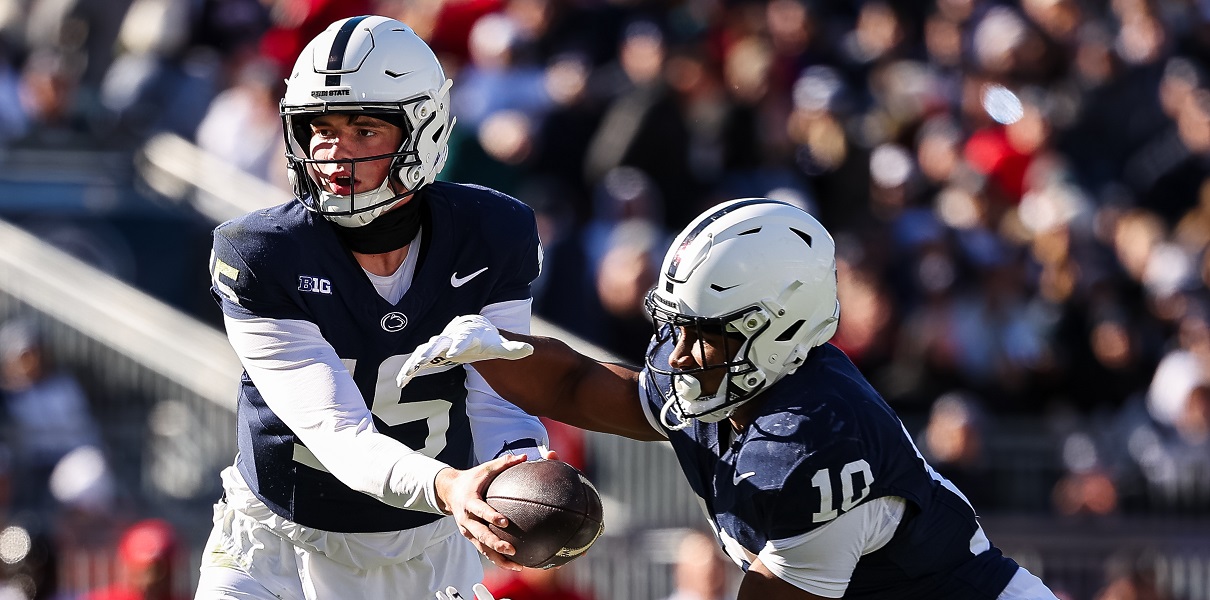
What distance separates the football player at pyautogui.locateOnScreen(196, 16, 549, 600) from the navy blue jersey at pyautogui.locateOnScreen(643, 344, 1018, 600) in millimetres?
667

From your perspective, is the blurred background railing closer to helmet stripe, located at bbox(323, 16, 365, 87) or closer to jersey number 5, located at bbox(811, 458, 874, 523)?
helmet stripe, located at bbox(323, 16, 365, 87)

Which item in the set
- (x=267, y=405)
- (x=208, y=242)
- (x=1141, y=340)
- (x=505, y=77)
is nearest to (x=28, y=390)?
(x=208, y=242)

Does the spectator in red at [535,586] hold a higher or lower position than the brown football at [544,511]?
lower

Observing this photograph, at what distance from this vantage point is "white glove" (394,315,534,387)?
4.12 m

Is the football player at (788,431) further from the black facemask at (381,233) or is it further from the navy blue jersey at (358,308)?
the black facemask at (381,233)

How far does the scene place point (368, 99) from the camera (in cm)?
446

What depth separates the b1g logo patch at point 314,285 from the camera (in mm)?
4422

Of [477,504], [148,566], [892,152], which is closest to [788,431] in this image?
[477,504]

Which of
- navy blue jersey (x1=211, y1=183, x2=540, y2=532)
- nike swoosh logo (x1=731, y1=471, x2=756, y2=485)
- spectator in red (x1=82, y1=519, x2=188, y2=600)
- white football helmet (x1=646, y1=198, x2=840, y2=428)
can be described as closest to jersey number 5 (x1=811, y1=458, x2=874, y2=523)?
nike swoosh logo (x1=731, y1=471, x2=756, y2=485)

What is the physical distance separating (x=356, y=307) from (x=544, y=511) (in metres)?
0.87

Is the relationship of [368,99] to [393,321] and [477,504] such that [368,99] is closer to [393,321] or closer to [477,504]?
[393,321]

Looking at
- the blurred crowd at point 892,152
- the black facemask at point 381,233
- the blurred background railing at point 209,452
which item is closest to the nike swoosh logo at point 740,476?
the black facemask at point 381,233

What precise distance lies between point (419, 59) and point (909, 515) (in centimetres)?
167

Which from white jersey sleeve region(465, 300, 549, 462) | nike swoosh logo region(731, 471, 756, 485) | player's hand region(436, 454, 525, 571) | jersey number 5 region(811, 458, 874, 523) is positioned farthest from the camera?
white jersey sleeve region(465, 300, 549, 462)
